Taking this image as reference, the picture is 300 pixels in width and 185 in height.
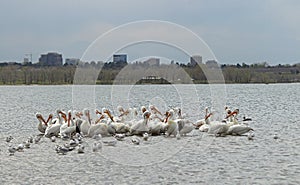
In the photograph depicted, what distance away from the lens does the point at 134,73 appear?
795 inches

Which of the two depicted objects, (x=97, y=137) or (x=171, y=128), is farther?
(x=171, y=128)

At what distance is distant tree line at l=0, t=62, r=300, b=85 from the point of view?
1964 centimetres

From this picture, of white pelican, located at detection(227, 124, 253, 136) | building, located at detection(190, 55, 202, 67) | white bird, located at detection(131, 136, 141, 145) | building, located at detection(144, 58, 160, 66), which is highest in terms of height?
building, located at detection(190, 55, 202, 67)

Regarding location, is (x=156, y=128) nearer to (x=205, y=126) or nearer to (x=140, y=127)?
(x=140, y=127)

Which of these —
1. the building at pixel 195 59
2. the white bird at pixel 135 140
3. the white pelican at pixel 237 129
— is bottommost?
the white bird at pixel 135 140

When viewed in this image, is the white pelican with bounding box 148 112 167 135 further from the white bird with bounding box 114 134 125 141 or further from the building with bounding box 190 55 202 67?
the building with bounding box 190 55 202 67

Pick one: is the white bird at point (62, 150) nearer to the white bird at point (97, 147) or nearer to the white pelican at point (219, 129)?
the white bird at point (97, 147)

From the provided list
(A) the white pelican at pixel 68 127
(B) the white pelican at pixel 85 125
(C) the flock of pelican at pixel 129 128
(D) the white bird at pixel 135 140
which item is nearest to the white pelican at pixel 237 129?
(C) the flock of pelican at pixel 129 128

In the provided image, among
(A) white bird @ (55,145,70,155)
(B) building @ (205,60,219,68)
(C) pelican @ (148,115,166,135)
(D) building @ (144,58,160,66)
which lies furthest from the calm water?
(B) building @ (205,60,219,68)

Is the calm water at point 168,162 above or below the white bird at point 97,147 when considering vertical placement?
below

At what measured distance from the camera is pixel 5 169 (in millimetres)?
12438

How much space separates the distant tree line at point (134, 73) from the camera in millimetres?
19639

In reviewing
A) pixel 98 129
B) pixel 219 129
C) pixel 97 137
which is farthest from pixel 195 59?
pixel 97 137

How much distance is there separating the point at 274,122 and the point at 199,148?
9015 mm
